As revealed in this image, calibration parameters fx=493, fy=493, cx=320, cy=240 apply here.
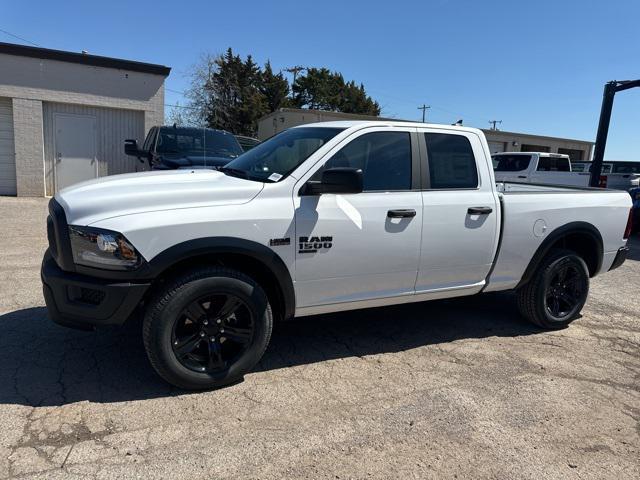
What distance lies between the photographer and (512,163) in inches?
658

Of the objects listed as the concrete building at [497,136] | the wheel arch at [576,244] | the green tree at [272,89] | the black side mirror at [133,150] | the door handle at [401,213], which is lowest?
the wheel arch at [576,244]

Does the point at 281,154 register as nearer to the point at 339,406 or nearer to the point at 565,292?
the point at 339,406

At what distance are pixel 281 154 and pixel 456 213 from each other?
5.16 feet

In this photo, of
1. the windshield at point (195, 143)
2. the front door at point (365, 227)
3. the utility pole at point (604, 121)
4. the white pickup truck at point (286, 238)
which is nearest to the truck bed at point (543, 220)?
the white pickup truck at point (286, 238)

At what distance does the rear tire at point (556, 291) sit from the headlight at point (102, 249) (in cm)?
382

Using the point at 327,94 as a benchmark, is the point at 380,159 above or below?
below

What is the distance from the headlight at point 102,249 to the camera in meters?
3.07

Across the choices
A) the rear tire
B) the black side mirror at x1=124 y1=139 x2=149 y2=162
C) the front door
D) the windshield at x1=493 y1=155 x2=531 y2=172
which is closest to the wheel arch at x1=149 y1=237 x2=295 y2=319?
the front door

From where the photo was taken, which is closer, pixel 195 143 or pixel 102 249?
pixel 102 249

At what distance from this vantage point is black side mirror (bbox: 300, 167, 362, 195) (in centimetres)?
342

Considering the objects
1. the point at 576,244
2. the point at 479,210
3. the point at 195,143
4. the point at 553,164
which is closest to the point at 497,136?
the point at 553,164

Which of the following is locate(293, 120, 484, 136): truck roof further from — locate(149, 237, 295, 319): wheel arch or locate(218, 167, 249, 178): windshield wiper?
locate(149, 237, 295, 319): wheel arch

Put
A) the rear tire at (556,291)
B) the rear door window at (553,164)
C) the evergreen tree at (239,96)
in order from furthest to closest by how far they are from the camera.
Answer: the evergreen tree at (239,96) → the rear door window at (553,164) → the rear tire at (556,291)

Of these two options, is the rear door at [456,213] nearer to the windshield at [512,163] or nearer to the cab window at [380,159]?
the cab window at [380,159]
